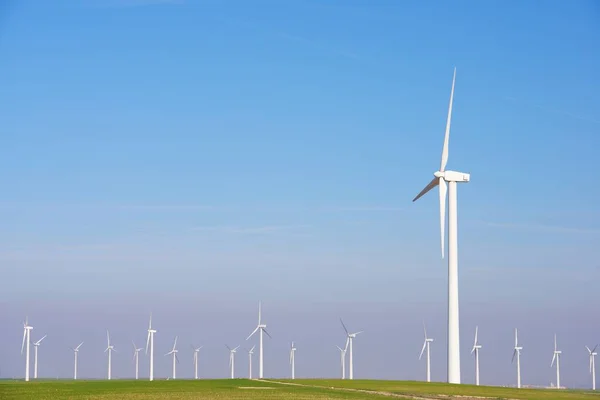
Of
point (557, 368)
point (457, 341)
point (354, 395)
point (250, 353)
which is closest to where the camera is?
point (354, 395)

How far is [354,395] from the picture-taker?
69.8 meters

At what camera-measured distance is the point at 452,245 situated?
9344cm

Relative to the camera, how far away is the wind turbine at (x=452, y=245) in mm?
90938

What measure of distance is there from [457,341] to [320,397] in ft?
94.8

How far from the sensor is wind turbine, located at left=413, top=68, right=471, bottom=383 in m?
90.9

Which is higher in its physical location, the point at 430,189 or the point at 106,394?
the point at 430,189

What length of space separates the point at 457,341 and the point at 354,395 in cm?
2369

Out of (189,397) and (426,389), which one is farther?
(426,389)

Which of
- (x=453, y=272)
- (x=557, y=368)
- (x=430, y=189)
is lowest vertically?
(x=557, y=368)

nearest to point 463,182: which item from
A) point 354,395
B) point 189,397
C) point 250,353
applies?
point 354,395

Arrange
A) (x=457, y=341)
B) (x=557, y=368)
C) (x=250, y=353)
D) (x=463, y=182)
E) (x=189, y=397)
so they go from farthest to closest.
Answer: (x=250, y=353) < (x=557, y=368) < (x=463, y=182) < (x=457, y=341) < (x=189, y=397)

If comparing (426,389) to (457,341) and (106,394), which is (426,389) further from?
(106,394)

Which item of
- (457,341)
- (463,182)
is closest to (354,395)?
(457,341)

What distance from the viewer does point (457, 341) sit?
298ft
